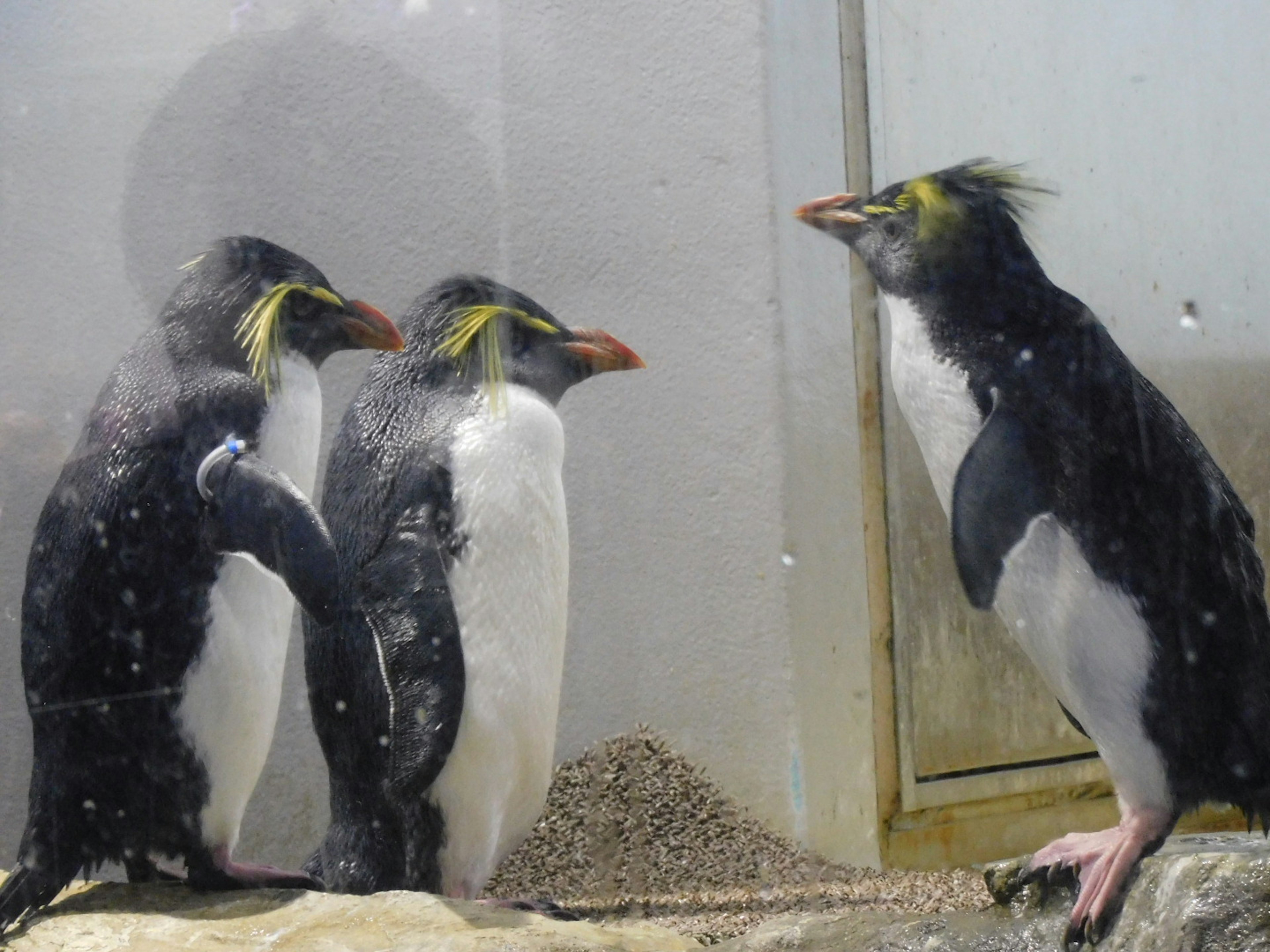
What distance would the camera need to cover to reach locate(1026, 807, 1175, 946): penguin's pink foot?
1.11 meters

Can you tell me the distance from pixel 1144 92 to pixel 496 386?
933 mm

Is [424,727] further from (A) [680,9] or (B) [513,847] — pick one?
(A) [680,9]

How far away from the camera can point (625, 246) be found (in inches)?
67.6

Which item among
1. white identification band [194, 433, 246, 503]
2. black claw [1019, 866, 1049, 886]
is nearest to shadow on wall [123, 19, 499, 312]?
white identification band [194, 433, 246, 503]

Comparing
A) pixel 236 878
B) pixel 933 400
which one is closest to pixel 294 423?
pixel 236 878

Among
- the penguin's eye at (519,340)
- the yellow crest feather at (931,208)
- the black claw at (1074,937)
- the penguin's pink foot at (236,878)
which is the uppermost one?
the yellow crest feather at (931,208)

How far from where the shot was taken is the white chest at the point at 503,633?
1497mm

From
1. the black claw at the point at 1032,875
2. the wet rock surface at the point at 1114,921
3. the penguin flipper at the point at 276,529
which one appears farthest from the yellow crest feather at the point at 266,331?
the black claw at the point at 1032,875

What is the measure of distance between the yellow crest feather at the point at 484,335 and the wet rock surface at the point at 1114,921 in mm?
823

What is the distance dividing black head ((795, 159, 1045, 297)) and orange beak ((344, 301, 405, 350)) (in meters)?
0.61

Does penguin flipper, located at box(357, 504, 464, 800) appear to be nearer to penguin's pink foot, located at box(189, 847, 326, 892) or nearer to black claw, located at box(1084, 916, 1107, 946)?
penguin's pink foot, located at box(189, 847, 326, 892)

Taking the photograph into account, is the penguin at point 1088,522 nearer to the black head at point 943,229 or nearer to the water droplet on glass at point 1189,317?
the black head at point 943,229

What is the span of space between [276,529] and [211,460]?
14cm

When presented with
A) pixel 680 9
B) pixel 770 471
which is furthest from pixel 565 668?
pixel 680 9
